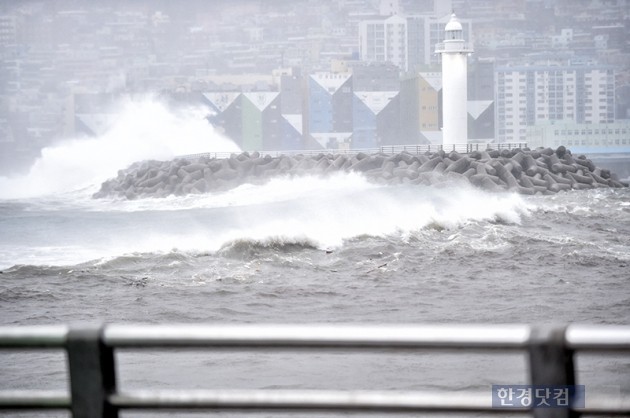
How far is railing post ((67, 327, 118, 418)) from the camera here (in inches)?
67.9

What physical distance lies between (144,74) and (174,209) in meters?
70.7

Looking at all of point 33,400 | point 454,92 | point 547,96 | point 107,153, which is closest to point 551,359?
point 33,400

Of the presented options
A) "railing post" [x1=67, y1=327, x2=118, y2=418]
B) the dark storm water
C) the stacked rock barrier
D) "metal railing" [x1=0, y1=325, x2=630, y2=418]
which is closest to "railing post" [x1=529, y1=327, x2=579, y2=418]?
"metal railing" [x1=0, y1=325, x2=630, y2=418]

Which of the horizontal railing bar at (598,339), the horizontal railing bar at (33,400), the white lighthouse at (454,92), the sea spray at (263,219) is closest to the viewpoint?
the horizontal railing bar at (598,339)

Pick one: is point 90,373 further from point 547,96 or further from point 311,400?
point 547,96

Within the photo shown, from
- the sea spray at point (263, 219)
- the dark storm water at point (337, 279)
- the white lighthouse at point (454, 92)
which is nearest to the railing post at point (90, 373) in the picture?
the dark storm water at point (337, 279)

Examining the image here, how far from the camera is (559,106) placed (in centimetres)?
8125

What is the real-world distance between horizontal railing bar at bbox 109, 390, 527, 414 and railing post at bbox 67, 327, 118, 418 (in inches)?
0.9

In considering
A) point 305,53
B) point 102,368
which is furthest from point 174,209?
point 305,53

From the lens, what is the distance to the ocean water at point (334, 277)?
18.9ft

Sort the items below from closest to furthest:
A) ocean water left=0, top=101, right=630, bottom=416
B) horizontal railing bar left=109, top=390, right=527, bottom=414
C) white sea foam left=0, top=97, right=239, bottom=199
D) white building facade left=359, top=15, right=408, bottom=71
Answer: horizontal railing bar left=109, top=390, right=527, bottom=414 → ocean water left=0, top=101, right=630, bottom=416 → white sea foam left=0, top=97, right=239, bottom=199 → white building facade left=359, top=15, right=408, bottom=71

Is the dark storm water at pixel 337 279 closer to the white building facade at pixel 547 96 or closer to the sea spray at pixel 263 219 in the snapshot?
the sea spray at pixel 263 219

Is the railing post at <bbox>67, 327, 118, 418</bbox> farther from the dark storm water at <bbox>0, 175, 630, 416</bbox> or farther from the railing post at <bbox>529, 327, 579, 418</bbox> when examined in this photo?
the dark storm water at <bbox>0, 175, 630, 416</bbox>

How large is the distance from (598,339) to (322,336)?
1.29 feet
